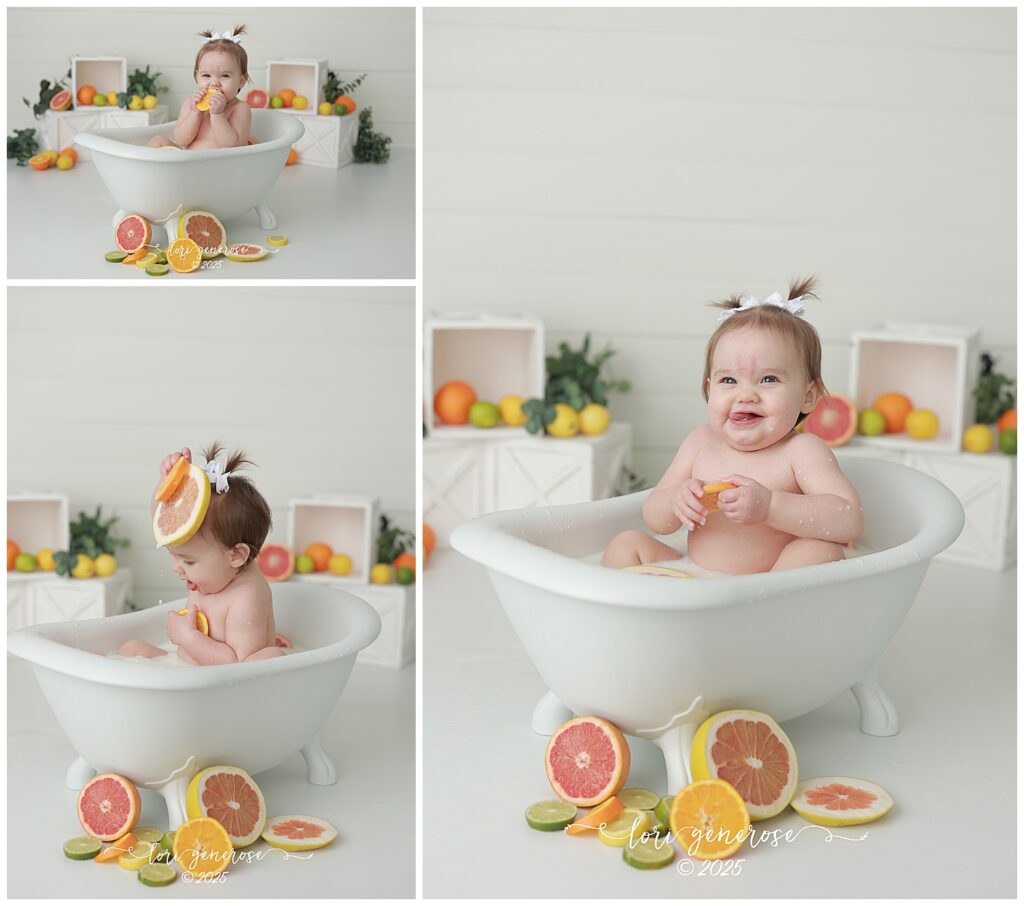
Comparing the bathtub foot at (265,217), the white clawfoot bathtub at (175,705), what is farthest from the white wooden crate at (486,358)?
the white clawfoot bathtub at (175,705)

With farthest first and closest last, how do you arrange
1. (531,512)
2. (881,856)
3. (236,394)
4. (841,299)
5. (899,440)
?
(841,299), (899,440), (236,394), (531,512), (881,856)

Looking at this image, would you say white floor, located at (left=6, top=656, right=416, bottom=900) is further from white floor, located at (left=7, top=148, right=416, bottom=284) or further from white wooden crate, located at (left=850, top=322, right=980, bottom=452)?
white wooden crate, located at (left=850, top=322, right=980, bottom=452)

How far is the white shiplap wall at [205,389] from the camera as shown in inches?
129

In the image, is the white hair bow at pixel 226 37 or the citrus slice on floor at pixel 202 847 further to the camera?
the white hair bow at pixel 226 37

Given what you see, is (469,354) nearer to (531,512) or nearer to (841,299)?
(841,299)

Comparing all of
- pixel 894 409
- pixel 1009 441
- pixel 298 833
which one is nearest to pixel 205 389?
pixel 298 833

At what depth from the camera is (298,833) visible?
2.10 metres

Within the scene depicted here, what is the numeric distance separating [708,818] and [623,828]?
14cm

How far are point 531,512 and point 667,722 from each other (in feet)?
1.64

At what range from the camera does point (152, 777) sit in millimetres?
2066

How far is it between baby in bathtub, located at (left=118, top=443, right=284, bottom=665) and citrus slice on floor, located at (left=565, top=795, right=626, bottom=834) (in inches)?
24.2

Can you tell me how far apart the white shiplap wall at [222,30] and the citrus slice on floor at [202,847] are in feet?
4.10

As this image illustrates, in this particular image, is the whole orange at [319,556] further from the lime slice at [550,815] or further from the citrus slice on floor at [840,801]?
the citrus slice on floor at [840,801]

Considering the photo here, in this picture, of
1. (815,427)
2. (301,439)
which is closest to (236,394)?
(301,439)
